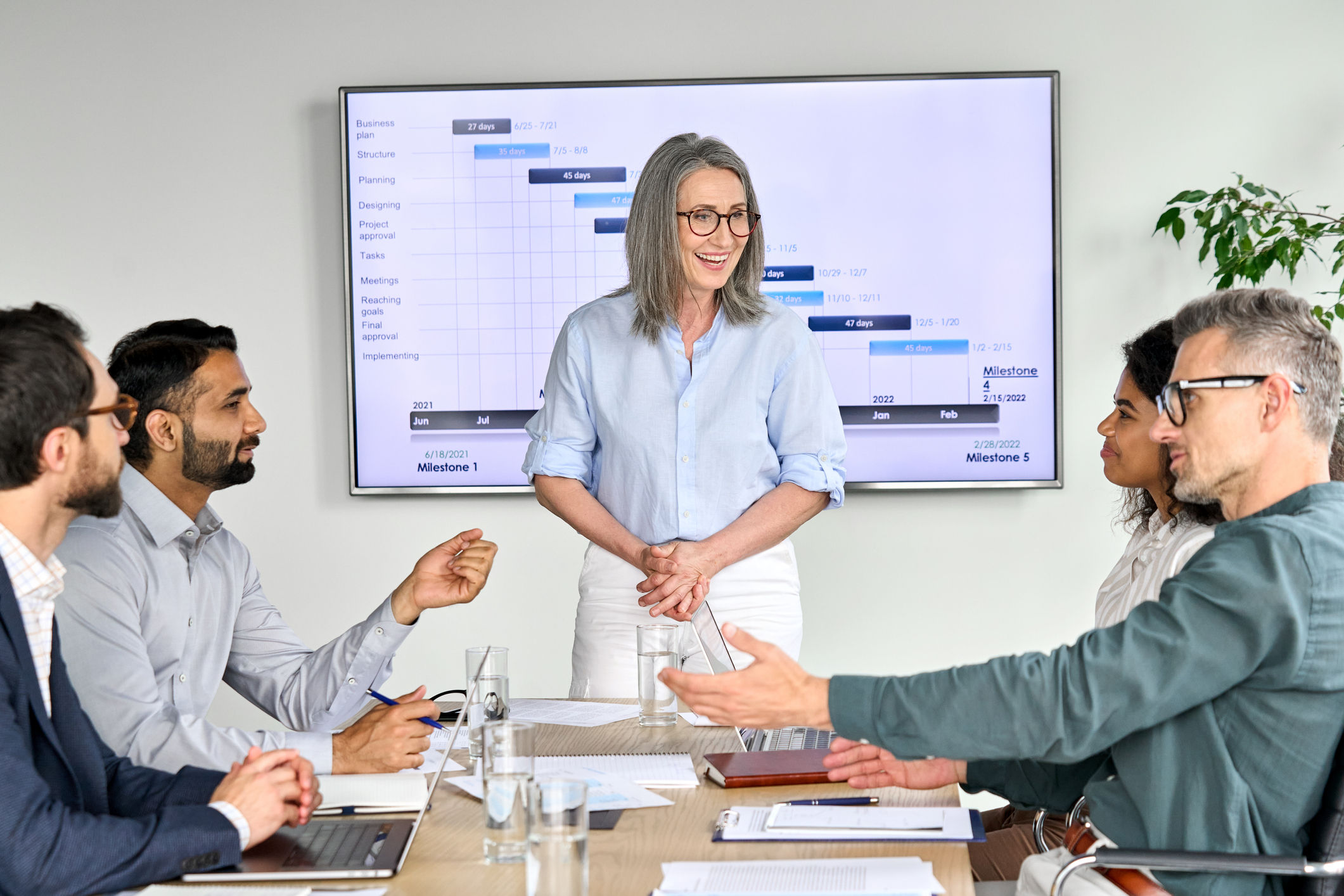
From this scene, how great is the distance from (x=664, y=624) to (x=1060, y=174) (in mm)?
2240

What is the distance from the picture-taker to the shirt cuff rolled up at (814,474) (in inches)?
109

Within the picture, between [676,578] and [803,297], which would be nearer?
[676,578]

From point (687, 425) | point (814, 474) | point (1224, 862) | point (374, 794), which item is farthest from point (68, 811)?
point (814, 474)

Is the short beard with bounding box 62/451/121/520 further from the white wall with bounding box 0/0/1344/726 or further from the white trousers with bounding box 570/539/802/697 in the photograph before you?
the white wall with bounding box 0/0/1344/726

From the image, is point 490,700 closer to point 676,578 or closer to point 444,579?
point 444,579

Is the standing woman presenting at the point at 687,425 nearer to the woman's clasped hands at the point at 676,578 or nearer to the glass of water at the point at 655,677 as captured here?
the woman's clasped hands at the point at 676,578

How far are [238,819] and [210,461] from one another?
975 mm

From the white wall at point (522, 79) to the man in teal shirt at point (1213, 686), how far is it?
7.40 feet

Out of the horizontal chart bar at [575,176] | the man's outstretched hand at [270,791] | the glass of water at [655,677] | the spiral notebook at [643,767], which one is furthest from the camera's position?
the horizontal chart bar at [575,176]

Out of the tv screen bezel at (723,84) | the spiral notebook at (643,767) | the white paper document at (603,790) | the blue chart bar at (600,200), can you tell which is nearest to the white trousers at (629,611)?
the spiral notebook at (643,767)

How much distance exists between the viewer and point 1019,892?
5.66 ft

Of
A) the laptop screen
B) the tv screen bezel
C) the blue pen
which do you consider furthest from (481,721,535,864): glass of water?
the tv screen bezel

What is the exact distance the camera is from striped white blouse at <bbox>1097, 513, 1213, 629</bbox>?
212cm

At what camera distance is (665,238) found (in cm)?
275
